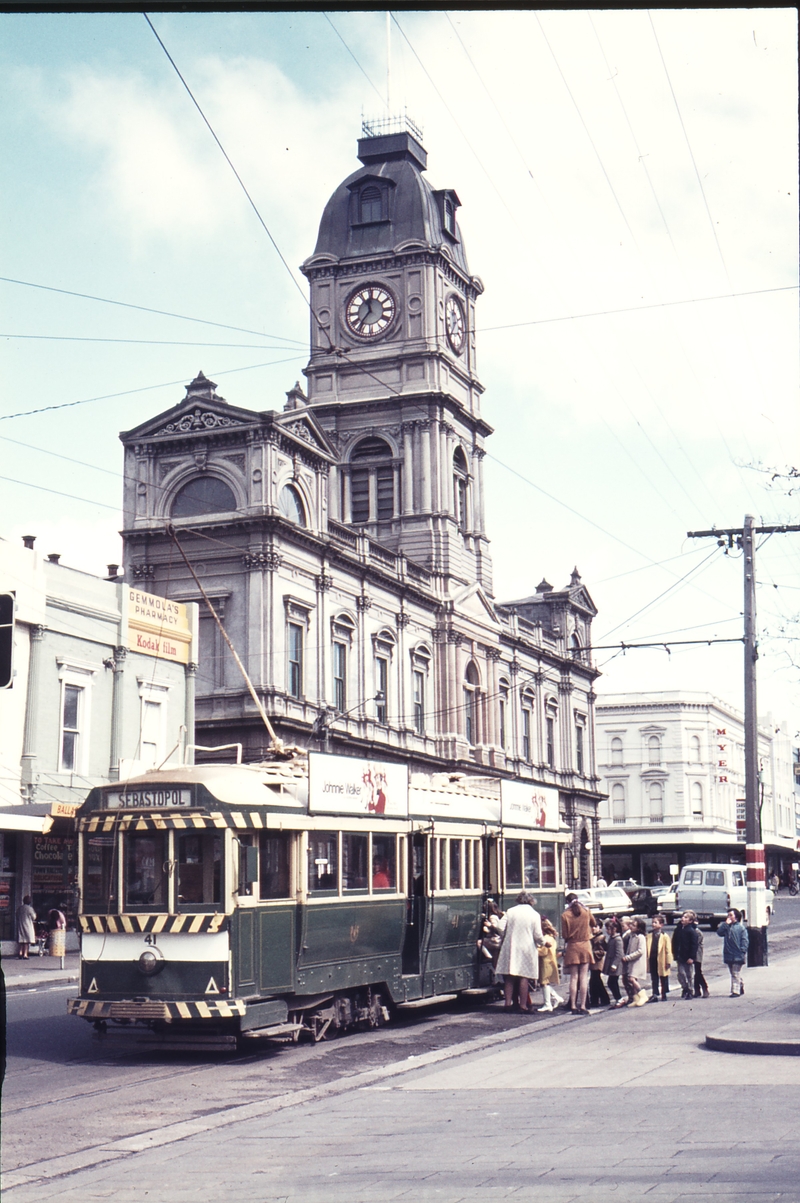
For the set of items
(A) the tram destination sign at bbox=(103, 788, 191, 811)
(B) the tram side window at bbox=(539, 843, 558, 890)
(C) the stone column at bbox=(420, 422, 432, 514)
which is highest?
(C) the stone column at bbox=(420, 422, 432, 514)

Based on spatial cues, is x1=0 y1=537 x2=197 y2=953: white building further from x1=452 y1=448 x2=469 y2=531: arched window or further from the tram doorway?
x1=452 y1=448 x2=469 y2=531: arched window

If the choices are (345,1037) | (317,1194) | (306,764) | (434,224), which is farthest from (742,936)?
(434,224)

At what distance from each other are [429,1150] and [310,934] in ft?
21.6

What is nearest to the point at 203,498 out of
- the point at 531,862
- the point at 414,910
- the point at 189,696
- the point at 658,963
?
the point at 189,696

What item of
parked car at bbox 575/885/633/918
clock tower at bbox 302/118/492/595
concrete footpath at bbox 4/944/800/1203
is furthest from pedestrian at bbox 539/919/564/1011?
clock tower at bbox 302/118/492/595

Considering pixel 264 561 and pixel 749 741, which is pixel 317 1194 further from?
pixel 264 561

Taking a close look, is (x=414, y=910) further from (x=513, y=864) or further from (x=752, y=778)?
(x=752, y=778)

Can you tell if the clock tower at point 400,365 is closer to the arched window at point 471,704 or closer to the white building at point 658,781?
the arched window at point 471,704

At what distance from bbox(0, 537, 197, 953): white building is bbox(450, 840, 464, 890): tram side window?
40.8ft

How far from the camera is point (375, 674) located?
5047cm

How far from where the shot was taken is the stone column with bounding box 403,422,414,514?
2267 inches

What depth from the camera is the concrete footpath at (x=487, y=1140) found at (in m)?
8.82

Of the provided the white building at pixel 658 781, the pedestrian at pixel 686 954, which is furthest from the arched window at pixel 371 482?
the white building at pixel 658 781

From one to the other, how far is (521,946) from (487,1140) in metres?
10.1
